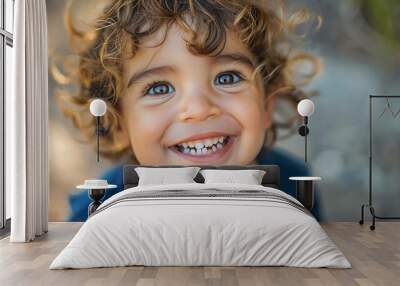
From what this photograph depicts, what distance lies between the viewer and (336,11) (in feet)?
25.5

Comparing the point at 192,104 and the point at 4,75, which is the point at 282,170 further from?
the point at 4,75

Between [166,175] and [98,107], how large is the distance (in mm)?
1267

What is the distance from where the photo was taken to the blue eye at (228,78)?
7.68 m

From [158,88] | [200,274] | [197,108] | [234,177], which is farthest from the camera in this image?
[158,88]

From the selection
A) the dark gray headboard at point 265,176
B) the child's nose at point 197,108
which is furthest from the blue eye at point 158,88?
the dark gray headboard at point 265,176

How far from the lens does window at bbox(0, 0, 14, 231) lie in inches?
275

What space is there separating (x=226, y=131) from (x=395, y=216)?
2513 mm

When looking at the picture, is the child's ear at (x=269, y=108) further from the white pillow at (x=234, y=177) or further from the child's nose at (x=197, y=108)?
the white pillow at (x=234, y=177)

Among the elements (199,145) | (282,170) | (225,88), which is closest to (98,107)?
(199,145)

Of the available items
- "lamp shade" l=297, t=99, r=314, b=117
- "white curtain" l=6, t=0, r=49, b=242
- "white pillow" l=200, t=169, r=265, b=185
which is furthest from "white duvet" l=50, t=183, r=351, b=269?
"lamp shade" l=297, t=99, r=314, b=117

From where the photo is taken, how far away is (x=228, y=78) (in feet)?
25.3

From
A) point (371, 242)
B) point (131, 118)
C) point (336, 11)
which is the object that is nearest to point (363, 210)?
point (371, 242)

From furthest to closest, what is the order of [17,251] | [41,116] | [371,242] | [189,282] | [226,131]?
[226,131]
[41,116]
[371,242]
[17,251]
[189,282]

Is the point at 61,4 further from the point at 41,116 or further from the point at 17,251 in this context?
the point at 17,251
